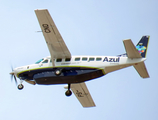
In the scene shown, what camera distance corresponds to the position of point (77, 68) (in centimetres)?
4438

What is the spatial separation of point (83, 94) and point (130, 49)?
33.5ft

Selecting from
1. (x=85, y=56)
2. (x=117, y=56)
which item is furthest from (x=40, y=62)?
(x=117, y=56)

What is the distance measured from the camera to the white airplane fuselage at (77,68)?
43594mm

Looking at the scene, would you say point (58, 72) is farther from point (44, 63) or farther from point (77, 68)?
point (44, 63)

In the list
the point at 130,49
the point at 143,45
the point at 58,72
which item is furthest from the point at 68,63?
the point at 143,45

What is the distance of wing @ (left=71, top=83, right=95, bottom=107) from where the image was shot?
49500 millimetres

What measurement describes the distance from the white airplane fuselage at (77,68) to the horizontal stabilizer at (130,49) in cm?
41

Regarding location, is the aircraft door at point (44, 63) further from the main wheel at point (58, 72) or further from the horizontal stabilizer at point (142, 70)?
the horizontal stabilizer at point (142, 70)

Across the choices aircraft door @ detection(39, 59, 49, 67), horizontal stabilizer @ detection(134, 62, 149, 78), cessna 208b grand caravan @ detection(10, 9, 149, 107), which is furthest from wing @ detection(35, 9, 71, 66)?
horizontal stabilizer @ detection(134, 62, 149, 78)

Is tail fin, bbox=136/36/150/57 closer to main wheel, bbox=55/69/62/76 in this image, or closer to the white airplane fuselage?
the white airplane fuselage

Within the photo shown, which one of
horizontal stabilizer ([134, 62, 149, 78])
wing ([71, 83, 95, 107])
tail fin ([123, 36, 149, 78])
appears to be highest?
tail fin ([123, 36, 149, 78])

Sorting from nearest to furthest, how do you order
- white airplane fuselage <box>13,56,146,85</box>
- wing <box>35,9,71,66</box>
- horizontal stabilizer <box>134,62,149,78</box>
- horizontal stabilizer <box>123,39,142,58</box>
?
horizontal stabilizer <box>123,39,142,58</box> → wing <box>35,9,71,66</box> → horizontal stabilizer <box>134,62,149,78</box> → white airplane fuselage <box>13,56,146,85</box>

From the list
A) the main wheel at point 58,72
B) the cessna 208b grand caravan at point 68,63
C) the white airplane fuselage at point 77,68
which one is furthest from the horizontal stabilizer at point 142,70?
the main wheel at point 58,72

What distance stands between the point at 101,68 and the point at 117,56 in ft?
6.52
